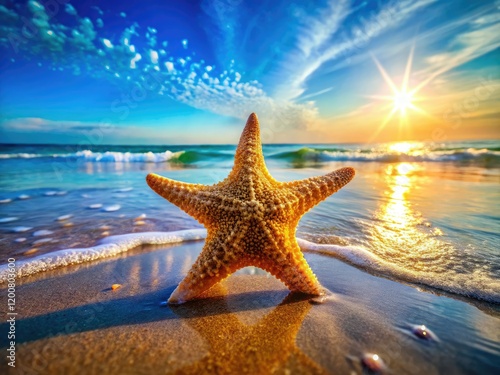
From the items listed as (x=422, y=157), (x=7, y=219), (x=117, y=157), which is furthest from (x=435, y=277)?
(x=117, y=157)


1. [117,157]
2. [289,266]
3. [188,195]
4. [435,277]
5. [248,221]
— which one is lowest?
→ [117,157]

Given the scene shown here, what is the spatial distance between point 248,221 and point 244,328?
32.3 inches

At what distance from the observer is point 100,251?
3.61 meters

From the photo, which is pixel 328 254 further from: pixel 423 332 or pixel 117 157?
pixel 117 157

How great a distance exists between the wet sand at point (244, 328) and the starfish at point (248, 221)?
279 millimetres

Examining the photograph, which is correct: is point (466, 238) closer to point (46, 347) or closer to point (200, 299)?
point (200, 299)

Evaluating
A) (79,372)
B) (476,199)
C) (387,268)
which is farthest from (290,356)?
(476,199)

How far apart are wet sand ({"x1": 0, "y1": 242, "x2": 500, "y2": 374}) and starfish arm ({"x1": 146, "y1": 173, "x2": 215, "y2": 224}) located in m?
0.80

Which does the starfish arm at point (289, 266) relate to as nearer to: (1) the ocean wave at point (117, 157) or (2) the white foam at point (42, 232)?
(2) the white foam at point (42, 232)

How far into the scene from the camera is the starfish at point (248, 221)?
2.27 meters

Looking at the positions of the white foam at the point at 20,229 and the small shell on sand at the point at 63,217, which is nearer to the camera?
the white foam at the point at 20,229

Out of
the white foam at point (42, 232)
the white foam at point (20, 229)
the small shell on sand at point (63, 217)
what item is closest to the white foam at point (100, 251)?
the white foam at point (42, 232)

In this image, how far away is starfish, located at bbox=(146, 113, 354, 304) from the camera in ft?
7.44

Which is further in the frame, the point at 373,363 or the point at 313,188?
the point at 313,188
